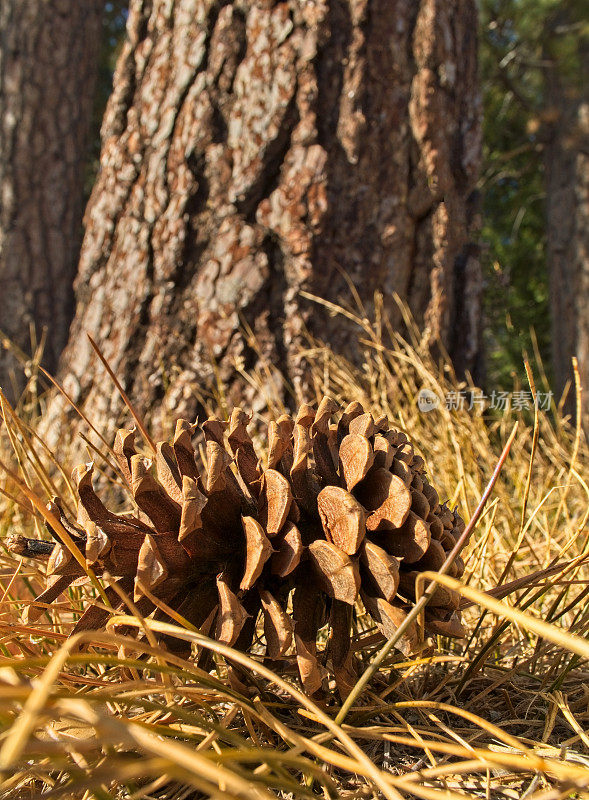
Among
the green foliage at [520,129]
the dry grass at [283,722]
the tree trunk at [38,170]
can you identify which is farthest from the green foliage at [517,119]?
the dry grass at [283,722]

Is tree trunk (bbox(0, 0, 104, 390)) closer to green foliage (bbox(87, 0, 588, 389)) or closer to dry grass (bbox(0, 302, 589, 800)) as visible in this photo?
green foliage (bbox(87, 0, 588, 389))

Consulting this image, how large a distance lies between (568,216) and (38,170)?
295 centimetres

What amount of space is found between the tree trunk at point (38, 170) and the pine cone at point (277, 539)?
1.80 metres

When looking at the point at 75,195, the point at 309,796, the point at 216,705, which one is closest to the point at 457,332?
the point at 216,705

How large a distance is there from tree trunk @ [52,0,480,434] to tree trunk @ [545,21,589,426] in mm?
2096

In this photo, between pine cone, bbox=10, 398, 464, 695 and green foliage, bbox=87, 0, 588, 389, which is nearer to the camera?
pine cone, bbox=10, 398, 464, 695

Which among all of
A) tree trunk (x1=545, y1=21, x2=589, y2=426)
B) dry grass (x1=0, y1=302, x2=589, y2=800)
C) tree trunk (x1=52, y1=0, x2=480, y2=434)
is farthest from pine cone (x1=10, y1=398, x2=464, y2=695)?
tree trunk (x1=545, y1=21, x2=589, y2=426)

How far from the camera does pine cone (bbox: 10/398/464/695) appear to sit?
0.44m

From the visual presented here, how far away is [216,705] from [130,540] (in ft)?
0.62

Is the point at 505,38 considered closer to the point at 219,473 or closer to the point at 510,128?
the point at 510,128

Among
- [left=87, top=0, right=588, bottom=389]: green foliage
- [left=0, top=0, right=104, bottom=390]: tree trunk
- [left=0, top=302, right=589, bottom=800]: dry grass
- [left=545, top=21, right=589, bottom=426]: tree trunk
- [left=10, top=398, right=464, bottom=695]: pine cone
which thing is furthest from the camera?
[left=87, top=0, right=588, bottom=389]: green foliage

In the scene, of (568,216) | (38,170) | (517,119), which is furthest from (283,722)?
(517,119)

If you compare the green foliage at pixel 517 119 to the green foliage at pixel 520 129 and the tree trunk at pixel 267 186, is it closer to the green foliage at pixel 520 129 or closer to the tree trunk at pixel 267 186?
the green foliage at pixel 520 129

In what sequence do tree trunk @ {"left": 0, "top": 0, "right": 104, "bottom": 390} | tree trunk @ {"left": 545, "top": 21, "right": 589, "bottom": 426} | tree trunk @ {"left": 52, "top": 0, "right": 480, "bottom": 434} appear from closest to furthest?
tree trunk @ {"left": 52, "top": 0, "right": 480, "bottom": 434} < tree trunk @ {"left": 0, "top": 0, "right": 104, "bottom": 390} < tree trunk @ {"left": 545, "top": 21, "right": 589, "bottom": 426}
